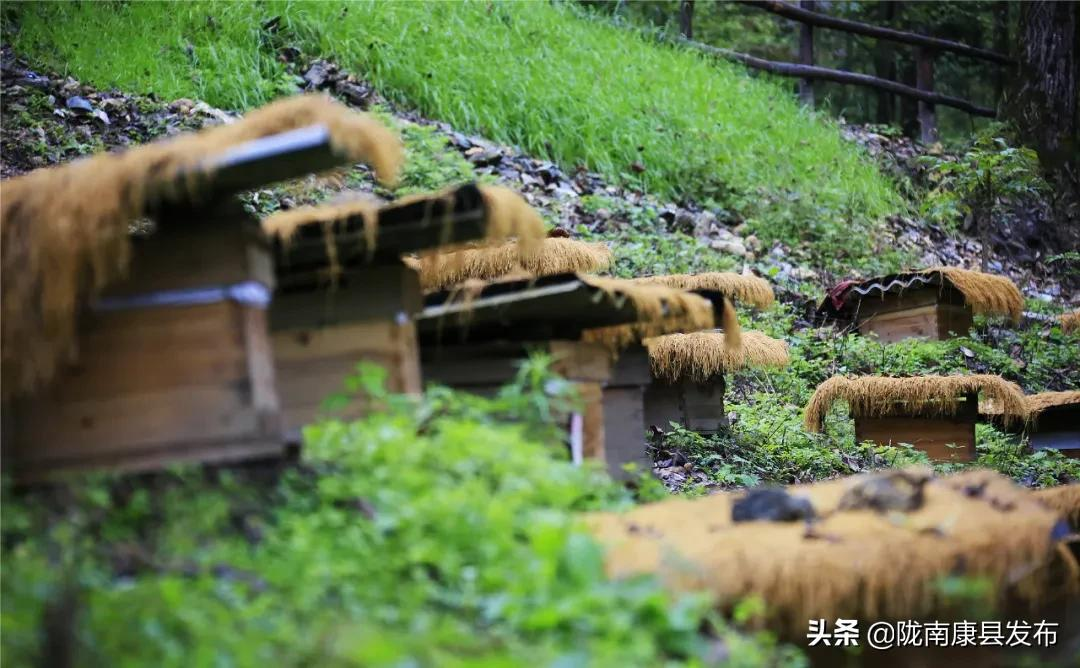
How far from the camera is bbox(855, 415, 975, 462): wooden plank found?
439 inches

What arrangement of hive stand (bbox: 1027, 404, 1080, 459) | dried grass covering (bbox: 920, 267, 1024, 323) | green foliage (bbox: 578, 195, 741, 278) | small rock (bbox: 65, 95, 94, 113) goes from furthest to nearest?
green foliage (bbox: 578, 195, 741, 278), small rock (bbox: 65, 95, 94, 113), dried grass covering (bbox: 920, 267, 1024, 323), hive stand (bbox: 1027, 404, 1080, 459)

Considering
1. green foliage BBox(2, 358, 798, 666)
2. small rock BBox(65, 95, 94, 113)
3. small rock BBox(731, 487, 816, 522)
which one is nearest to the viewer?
green foliage BBox(2, 358, 798, 666)

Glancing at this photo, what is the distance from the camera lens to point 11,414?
15.8 feet

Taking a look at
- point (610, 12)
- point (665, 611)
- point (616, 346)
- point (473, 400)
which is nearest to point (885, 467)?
point (616, 346)

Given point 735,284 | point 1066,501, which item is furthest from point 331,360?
point 735,284

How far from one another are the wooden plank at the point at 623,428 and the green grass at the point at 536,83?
9.30 meters

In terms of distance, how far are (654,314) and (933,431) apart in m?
6.24

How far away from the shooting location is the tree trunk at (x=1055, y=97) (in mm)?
20266

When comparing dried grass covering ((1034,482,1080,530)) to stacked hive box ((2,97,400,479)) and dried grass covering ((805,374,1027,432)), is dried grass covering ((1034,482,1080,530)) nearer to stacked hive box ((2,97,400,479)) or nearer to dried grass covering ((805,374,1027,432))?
stacked hive box ((2,97,400,479))

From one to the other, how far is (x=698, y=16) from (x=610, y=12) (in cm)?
246

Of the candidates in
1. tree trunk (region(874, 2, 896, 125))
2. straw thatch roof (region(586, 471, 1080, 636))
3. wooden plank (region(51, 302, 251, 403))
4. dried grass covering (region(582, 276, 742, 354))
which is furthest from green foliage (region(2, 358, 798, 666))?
tree trunk (region(874, 2, 896, 125))

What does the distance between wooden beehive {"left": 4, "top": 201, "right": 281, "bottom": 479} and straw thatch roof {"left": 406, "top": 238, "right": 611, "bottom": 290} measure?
2830mm

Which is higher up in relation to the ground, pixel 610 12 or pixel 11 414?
pixel 610 12

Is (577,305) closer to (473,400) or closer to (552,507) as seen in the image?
(473,400)
